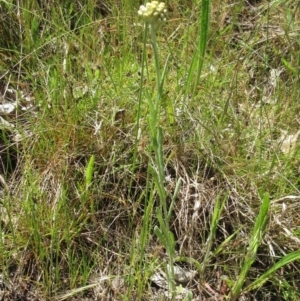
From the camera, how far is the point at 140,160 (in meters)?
1.63

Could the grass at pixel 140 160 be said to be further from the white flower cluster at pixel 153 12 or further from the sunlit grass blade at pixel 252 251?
the white flower cluster at pixel 153 12

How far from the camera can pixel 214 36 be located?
200cm

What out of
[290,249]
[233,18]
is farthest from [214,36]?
[290,249]

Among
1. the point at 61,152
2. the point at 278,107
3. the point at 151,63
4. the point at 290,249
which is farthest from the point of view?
the point at 151,63

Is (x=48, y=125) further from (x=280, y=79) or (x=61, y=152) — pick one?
(x=280, y=79)

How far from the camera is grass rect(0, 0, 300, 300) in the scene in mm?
1460

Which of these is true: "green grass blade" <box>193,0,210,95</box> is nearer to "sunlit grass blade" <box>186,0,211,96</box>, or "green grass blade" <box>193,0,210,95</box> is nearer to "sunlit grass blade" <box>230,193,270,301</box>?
"sunlit grass blade" <box>186,0,211,96</box>

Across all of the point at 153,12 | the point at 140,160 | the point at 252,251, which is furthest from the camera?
the point at 140,160

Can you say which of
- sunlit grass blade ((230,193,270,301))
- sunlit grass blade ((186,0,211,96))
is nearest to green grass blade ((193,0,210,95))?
sunlit grass blade ((186,0,211,96))

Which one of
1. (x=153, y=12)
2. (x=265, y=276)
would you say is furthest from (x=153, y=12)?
(x=265, y=276)

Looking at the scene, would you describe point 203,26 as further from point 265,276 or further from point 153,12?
point 265,276

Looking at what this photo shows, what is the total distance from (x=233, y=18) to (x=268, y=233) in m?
0.88

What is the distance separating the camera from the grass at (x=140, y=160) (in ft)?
4.79

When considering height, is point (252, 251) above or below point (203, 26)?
below
